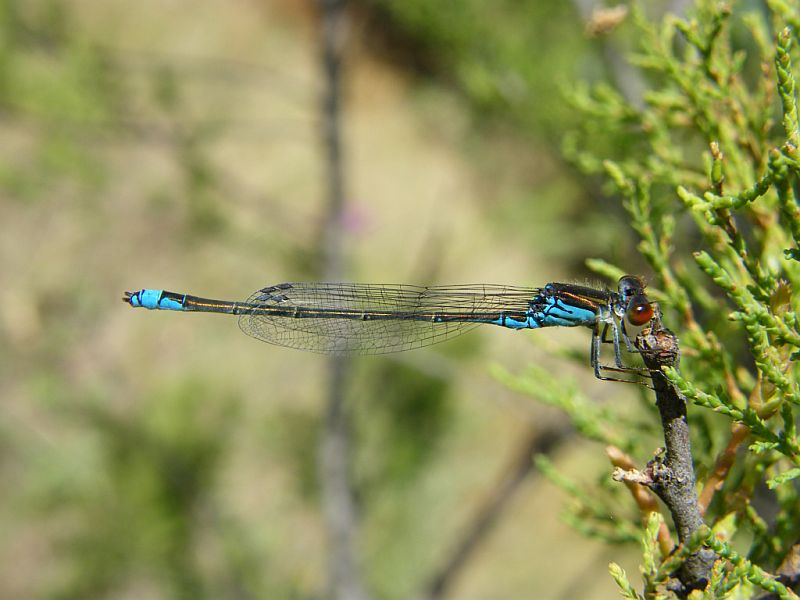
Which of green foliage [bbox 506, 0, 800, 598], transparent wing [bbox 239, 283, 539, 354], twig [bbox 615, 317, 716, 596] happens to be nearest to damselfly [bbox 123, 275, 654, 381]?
transparent wing [bbox 239, 283, 539, 354]

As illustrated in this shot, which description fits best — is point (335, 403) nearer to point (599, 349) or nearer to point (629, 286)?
point (599, 349)

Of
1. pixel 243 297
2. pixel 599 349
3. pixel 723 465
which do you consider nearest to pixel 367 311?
pixel 599 349

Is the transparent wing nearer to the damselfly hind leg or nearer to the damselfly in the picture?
the damselfly

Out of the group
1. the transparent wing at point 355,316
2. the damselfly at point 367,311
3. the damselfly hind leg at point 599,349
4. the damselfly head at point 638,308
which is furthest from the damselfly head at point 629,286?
the transparent wing at point 355,316

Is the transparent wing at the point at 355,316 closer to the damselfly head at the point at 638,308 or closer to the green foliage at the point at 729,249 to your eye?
the green foliage at the point at 729,249

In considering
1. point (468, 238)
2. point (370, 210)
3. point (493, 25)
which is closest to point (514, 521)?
point (468, 238)

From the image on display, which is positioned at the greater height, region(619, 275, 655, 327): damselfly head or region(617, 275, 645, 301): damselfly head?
region(617, 275, 645, 301): damselfly head
